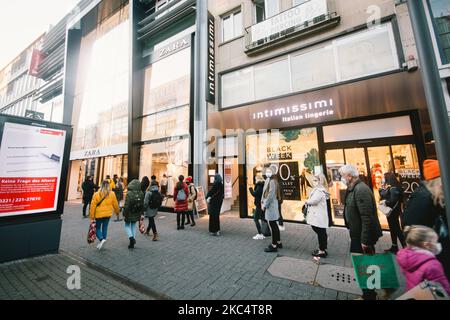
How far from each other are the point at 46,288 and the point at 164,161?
8.19 meters

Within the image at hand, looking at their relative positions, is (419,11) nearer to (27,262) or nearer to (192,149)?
(27,262)

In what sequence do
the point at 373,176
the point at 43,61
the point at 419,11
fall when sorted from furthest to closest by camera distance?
the point at 43,61
the point at 373,176
the point at 419,11

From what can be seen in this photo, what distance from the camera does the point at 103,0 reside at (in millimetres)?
15984

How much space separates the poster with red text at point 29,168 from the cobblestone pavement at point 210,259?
1.57 metres

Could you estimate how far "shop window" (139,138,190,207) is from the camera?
10.4m

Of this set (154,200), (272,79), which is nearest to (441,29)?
(272,79)

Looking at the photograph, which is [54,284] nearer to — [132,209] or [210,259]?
[132,209]

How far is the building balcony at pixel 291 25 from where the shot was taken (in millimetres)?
7520

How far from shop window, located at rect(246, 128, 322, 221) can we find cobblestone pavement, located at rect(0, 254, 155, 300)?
525 cm

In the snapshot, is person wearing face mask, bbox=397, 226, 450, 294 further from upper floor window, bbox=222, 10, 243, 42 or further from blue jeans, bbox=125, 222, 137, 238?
upper floor window, bbox=222, 10, 243, 42

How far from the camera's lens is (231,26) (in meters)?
10.2

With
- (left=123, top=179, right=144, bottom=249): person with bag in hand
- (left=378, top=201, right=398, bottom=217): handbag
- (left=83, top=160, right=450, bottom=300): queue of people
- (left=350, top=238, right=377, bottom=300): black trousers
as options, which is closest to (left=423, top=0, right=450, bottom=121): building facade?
(left=83, top=160, right=450, bottom=300): queue of people
